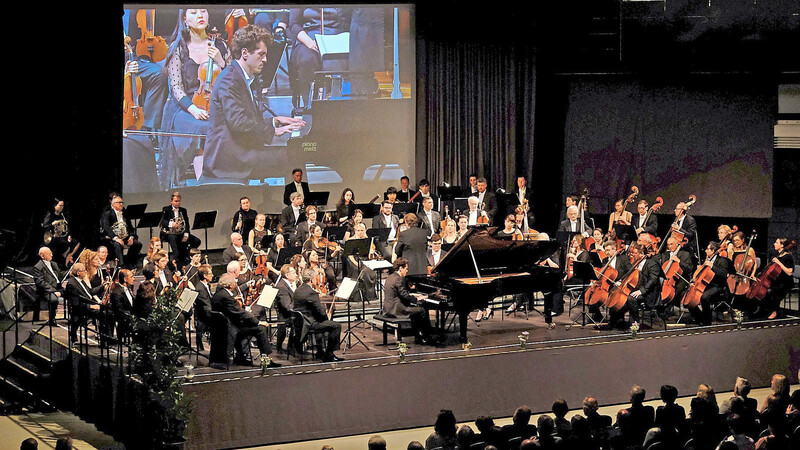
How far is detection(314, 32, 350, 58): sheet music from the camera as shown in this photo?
59.3 ft

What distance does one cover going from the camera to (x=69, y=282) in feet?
40.3

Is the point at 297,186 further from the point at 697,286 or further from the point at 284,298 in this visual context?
the point at 697,286

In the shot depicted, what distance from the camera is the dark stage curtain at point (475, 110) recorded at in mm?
18750

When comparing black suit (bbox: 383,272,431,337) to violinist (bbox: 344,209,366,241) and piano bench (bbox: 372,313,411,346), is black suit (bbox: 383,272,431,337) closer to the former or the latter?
piano bench (bbox: 372,313,411,346)

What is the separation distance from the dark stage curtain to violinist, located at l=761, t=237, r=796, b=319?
5948 millimetres

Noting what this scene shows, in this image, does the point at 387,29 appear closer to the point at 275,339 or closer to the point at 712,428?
the point at 275,339

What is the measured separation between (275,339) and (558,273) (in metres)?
3.53

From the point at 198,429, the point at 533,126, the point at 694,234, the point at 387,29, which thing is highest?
the point at 387,29

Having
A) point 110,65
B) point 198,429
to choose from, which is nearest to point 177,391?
point 198,429

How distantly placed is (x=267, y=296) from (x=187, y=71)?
6.96 m

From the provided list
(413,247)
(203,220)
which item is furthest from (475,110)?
(203,220)

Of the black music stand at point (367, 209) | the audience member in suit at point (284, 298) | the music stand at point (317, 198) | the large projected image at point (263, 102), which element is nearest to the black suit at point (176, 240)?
the music stand at point (317, 198)

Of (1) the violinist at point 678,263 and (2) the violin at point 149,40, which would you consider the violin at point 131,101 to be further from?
(1) the violinist at point 678,263

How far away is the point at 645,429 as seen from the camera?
8195 millimetres
